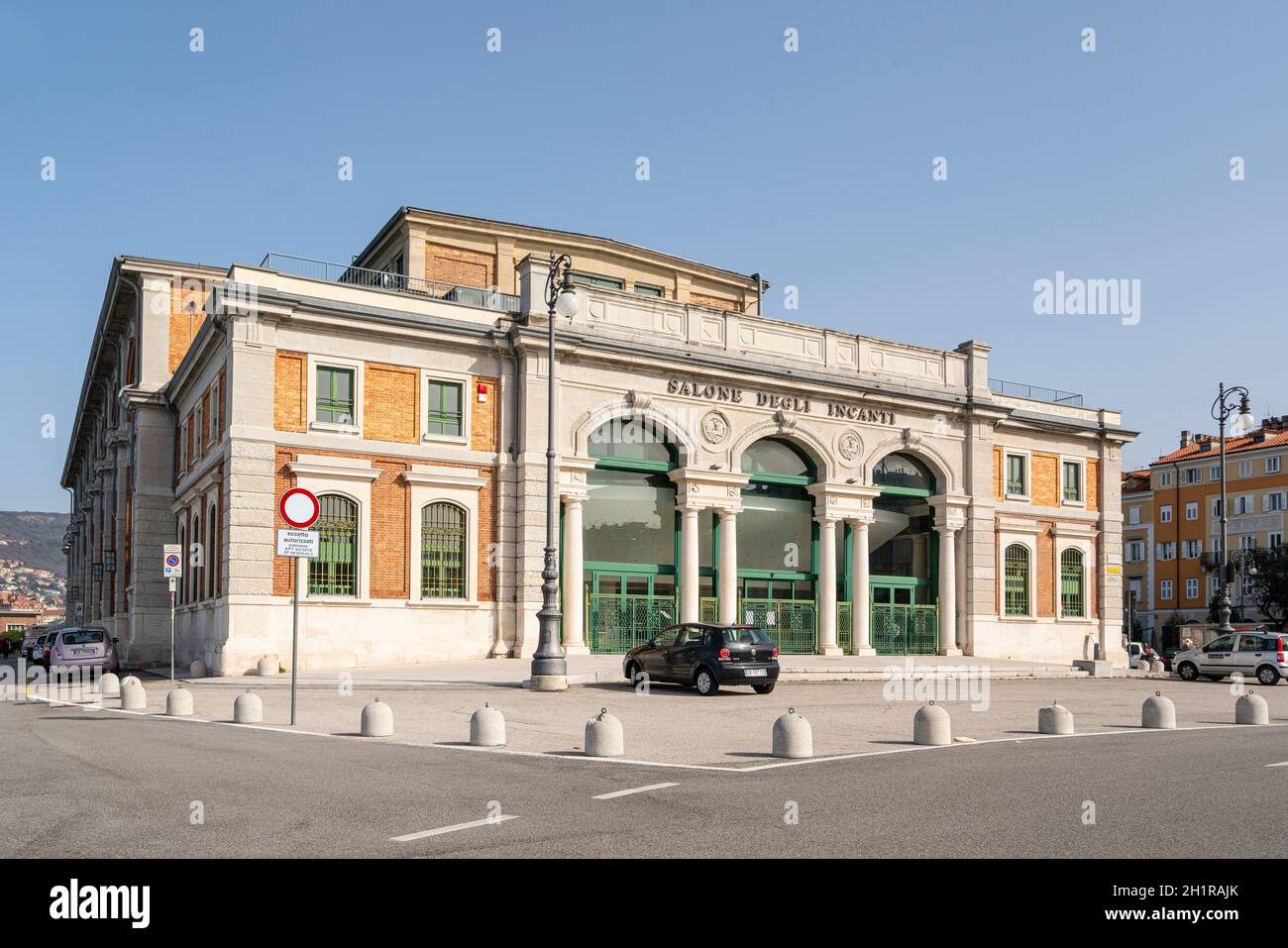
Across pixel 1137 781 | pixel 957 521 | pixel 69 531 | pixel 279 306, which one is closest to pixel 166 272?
pixel 279 306

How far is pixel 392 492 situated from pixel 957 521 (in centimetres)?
2065

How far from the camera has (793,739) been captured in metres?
14.1

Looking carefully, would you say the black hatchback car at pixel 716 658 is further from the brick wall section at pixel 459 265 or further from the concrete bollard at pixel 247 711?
the brick wall section at pixel 459 265

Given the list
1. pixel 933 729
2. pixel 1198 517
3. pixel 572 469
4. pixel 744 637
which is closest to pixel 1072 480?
pixel 572 469

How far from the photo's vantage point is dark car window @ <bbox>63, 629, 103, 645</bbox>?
33.3 m

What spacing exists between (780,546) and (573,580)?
8746 millimetres

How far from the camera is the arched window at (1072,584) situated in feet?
153

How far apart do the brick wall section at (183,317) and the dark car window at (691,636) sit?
1059 inches

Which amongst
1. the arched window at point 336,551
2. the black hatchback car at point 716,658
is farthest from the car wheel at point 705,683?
the arched window at point 336,551

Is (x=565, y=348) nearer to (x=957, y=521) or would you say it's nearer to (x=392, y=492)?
(x=392, y=492)

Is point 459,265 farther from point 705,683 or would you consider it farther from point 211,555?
point 705,683

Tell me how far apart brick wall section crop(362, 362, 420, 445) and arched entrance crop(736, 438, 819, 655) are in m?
11.3

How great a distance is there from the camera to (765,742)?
52.4ft

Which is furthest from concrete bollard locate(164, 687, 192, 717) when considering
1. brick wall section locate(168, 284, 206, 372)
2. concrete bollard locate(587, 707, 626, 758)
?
brick wall section locate(168, 284, 206, 372)
